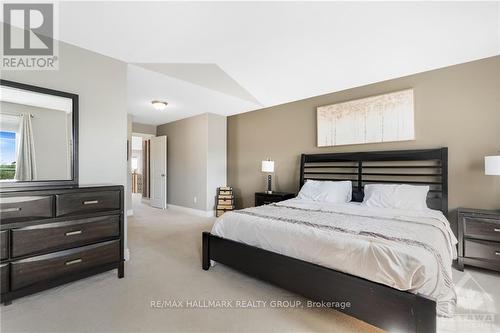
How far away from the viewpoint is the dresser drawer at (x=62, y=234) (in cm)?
188

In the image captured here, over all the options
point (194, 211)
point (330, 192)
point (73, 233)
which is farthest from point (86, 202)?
point (194, 211)

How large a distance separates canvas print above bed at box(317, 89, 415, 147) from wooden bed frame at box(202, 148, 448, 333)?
27 centimetres

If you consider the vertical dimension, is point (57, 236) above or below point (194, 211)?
above

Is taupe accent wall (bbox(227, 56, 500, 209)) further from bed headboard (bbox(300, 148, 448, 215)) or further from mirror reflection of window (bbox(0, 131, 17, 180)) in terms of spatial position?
mirror reflection of window (bbox(0, 131, 17, 180))

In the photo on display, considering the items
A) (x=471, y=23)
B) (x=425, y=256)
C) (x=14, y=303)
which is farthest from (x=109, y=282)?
(x=471, y=23)

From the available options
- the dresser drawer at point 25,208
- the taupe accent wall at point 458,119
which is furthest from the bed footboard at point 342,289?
the taupe accent wall at point 458,119

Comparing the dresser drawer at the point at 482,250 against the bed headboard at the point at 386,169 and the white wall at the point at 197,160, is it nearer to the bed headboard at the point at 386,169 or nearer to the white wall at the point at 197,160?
the bed headboard at the point at 386,169

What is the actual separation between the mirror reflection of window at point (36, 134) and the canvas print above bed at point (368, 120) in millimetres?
3655

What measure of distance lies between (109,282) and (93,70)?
7.68ft

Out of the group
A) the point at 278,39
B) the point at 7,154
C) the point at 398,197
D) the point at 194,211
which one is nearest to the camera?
the point at 7,154

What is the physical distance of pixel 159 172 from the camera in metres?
6.51

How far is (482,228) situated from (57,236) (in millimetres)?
4258

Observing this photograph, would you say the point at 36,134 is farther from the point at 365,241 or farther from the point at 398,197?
the point at 398,197

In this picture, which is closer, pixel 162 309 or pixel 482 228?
pixel 162 309
